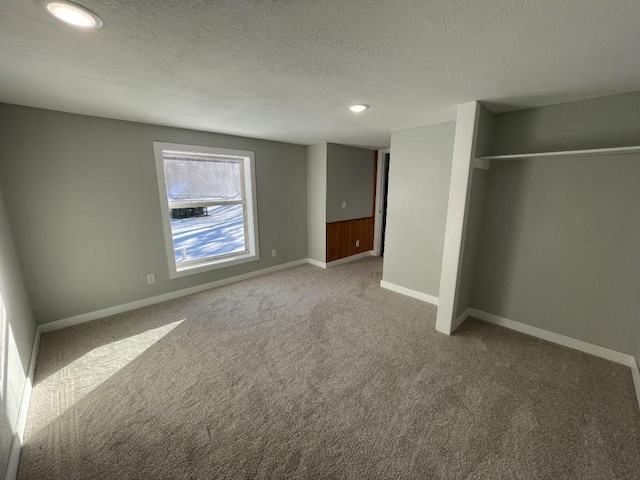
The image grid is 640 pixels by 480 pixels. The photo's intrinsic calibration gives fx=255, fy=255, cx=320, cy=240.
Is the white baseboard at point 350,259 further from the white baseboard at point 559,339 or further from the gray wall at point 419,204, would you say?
the white baseboard at point 559,339

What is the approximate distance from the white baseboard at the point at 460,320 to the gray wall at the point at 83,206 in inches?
129

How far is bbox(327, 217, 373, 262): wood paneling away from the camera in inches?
182

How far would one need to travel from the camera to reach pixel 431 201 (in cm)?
303

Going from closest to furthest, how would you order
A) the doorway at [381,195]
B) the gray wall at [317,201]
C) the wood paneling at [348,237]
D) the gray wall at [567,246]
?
the gray wall at [567,246] < the gray wall at [317,201] < the wood paneling at [348,237] < the doorway at [381,195]

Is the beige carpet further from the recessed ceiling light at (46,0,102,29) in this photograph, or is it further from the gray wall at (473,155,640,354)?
the recessed ceiling light at (46,0,102,29)

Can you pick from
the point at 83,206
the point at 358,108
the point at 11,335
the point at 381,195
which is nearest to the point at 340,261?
the point at 381,195

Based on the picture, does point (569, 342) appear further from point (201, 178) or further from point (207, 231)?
point (201, 178)

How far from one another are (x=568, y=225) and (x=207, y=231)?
13.7 feet

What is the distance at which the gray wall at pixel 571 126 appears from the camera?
1948mm

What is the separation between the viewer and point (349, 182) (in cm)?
470

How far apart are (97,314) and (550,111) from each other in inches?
194

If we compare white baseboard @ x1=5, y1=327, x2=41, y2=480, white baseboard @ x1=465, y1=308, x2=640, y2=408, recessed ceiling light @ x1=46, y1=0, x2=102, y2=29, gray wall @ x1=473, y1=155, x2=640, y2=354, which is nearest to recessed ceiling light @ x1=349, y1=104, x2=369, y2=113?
gray wall @ x1=473, y1=155, x2=640, y2=354

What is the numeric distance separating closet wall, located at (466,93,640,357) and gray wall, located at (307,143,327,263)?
2.43 m

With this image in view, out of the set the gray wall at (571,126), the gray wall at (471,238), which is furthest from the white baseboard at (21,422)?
the gray wall at (571,126)
